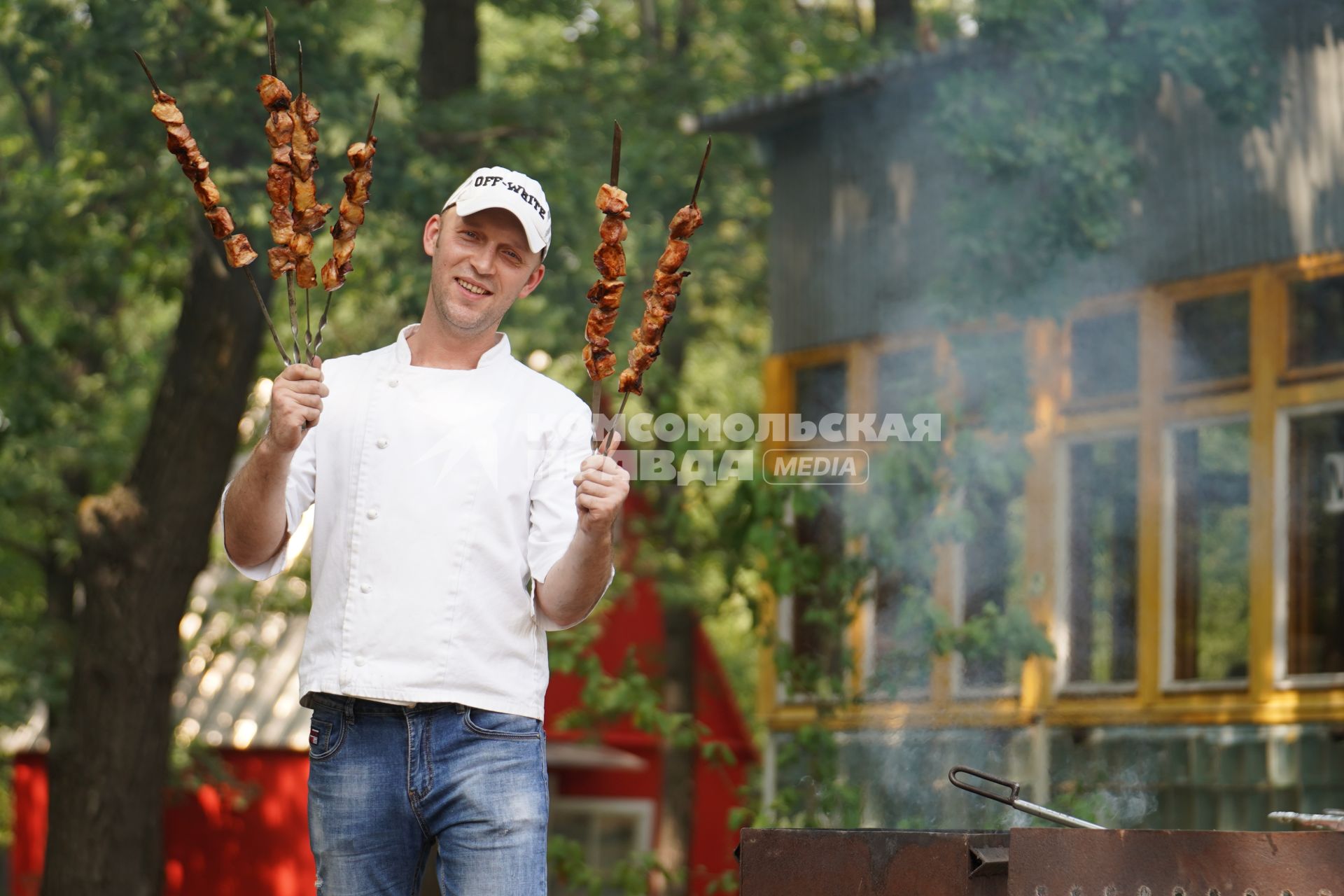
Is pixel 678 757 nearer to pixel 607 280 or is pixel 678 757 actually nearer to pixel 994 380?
pixel 994 380

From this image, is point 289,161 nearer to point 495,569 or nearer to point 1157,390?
point 495,569

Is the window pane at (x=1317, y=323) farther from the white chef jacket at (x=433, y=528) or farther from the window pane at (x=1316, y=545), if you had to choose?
the white chef jacket at (x=433, y=528)

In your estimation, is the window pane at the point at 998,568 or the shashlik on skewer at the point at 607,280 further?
the window pane at the point at 998,568

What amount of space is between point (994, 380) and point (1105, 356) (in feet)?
2.63

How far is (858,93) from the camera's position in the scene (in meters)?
10.9

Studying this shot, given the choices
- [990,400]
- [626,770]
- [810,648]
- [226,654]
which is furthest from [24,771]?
[990,400]

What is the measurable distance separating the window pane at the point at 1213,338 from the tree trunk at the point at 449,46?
5221 millimetres

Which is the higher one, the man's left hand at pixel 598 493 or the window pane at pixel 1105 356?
the window pane at pixel 1105 356

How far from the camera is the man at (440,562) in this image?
11.3ft

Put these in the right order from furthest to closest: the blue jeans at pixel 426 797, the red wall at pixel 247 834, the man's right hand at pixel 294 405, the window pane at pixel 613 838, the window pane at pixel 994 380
→ the window pane at pixel 613 838
the red wall at pixel 247 834
the window pane at pixel 994 380
the blue jeans at pixel 426 797
the man's right hand at pixel 294 405

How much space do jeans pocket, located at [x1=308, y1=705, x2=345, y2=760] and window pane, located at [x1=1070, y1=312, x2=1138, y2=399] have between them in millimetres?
6663

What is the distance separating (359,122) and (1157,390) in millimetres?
4625

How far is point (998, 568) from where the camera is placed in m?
9.70

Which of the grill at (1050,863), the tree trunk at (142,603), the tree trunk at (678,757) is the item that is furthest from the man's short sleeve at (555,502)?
the tree trunk at (678,757)
